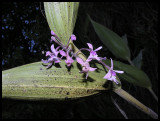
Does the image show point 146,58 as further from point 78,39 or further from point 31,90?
point 31,90

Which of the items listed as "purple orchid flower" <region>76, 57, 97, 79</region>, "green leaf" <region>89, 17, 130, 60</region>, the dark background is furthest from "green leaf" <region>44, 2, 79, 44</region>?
the dark background

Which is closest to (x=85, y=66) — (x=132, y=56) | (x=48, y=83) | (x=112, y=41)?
(x=48, y=83)

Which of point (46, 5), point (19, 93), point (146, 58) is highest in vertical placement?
point (46, 5)

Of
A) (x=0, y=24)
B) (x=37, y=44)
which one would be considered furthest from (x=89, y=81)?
(x=0, y=24)

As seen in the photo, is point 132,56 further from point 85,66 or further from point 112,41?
point 85,66

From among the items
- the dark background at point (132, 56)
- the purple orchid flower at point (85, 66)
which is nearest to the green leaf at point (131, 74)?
the purple orchid flower at point (85, 66)

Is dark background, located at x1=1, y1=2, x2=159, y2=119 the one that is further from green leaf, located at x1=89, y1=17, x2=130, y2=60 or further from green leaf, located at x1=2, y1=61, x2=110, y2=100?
green leaf, located at x1=2, y1=61, x2=110, y2=100

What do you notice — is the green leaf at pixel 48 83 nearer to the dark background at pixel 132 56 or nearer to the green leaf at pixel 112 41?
the green leaf at pixel 112 41
